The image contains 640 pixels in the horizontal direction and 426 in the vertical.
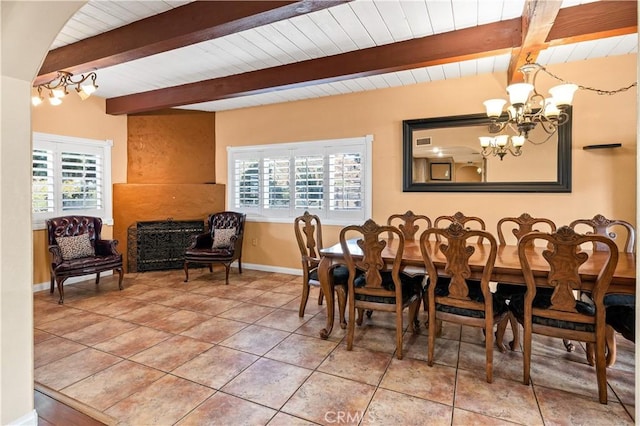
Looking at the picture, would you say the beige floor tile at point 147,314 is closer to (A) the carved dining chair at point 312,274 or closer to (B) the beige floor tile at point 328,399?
(A) the carved dining chair at point 312,274

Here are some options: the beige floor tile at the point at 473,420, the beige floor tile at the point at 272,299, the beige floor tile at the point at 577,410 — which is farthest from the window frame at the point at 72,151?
the beige floor tile at the point at 577,410

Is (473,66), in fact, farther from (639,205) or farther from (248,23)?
(639,205)

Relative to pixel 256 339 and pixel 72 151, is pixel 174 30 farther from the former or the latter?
pixel 72 151

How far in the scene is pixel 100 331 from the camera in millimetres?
3152

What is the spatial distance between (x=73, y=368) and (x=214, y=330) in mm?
1090

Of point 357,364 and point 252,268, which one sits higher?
point 252,268

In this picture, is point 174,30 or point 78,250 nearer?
point 174,30

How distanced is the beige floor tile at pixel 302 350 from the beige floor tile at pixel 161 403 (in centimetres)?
65

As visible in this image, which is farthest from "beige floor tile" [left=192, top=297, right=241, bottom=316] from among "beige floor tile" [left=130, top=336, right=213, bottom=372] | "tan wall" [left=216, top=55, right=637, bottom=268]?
"tan wall" [left=216, top=55, right=637, bottom=268]

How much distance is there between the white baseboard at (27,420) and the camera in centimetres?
174

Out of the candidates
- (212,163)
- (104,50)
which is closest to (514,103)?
(104,50)

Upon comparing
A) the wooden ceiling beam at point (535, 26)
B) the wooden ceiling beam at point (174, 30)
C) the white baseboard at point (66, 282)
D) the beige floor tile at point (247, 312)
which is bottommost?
the beige floor tile at point (247, 312)

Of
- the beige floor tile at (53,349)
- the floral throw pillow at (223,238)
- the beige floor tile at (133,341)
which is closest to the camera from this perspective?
the beige floor tile at (53,349)

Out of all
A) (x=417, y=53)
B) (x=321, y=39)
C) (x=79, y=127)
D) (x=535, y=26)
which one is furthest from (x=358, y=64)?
(x=79, y=127)
